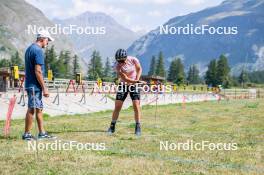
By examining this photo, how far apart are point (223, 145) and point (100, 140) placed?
→ 2.83 metres

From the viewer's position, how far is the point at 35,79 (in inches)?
385

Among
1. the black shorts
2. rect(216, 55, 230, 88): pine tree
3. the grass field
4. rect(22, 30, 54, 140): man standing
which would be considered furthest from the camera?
rect(216, 55, 230, 88): pine tree

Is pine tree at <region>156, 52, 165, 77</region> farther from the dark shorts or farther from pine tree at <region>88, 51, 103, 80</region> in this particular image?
the dark shorts

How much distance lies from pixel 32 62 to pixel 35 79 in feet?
1.32

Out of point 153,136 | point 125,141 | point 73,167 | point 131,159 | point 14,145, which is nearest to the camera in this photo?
point 73,167

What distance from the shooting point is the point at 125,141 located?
9727 millimetres

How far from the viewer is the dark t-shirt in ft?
31.5

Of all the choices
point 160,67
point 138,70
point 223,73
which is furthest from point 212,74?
point 138,70

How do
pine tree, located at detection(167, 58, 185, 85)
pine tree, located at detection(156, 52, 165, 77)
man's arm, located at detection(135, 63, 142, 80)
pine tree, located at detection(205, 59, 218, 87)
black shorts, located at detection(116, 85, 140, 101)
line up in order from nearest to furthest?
black shorts, located at detection(116, 85, 140, 101)
man's arm, located at detection(135, 63, 142, 80)
pine tree, located at detection(205, 59, 218, 87)
pine tree, located at detection(156, 52, 165, 77)
pine tree, located at detection(167, 58, 185, 85)

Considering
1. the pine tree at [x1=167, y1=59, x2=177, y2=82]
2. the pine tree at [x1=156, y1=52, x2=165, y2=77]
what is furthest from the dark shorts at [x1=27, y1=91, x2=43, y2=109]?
the pine tree at [x1=167, y1=59, x2=177, y2=82]

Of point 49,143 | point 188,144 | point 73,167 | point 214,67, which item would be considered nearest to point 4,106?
point 49,143

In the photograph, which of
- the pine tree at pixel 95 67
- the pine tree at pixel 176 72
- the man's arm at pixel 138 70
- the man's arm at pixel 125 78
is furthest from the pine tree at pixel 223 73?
the man's arm at pixel 125 78

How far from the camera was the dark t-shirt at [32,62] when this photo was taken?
9.60m

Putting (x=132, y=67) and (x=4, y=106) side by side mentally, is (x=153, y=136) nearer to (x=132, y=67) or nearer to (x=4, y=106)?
(x=132, y=67)
